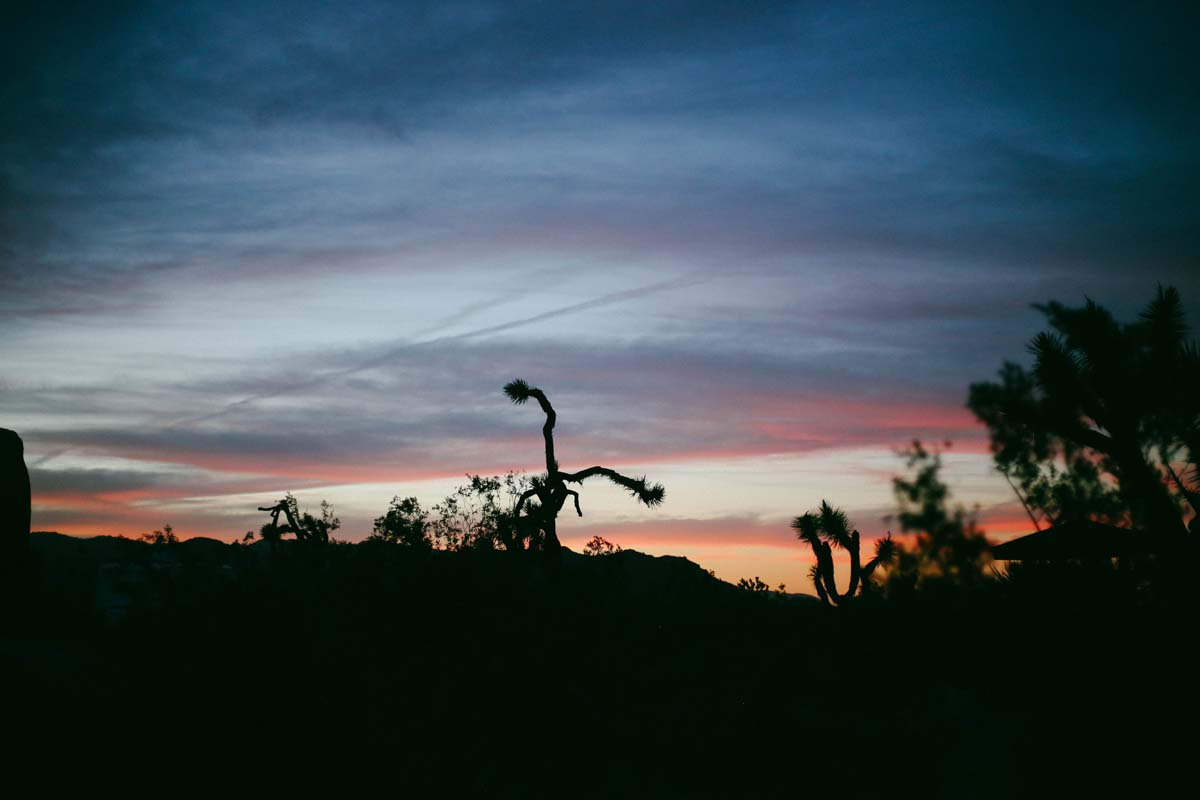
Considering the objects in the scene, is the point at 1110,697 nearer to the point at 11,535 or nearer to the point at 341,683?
the point at 341,683

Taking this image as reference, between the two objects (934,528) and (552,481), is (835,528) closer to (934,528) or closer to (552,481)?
(552,481)

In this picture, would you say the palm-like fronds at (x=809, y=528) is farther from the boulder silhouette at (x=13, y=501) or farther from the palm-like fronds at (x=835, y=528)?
the boulder silhouette at (x=13, y=501)

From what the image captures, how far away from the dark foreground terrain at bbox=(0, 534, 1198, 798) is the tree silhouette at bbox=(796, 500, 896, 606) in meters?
11.4

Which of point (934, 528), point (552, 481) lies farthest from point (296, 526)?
point (934, 528)

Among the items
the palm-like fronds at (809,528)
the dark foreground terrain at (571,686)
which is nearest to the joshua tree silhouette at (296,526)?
the dark foreground terrain at (571,686)

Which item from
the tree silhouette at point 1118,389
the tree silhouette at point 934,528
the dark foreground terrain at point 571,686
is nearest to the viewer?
the dark foreground terrain at point 571,686

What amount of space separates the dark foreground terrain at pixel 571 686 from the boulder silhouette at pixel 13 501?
18.0 meters

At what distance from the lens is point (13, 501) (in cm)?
2831

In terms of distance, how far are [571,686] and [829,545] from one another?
54.8ft

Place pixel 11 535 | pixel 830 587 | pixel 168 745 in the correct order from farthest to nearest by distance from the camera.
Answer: pixel 11 535, pixel 830 587, pixel 168 745

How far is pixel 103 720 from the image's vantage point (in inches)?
381

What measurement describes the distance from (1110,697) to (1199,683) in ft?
3.00

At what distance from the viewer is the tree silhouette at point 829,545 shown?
976 inches

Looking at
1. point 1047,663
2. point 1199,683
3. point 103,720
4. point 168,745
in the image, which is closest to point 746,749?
point 1047,663
